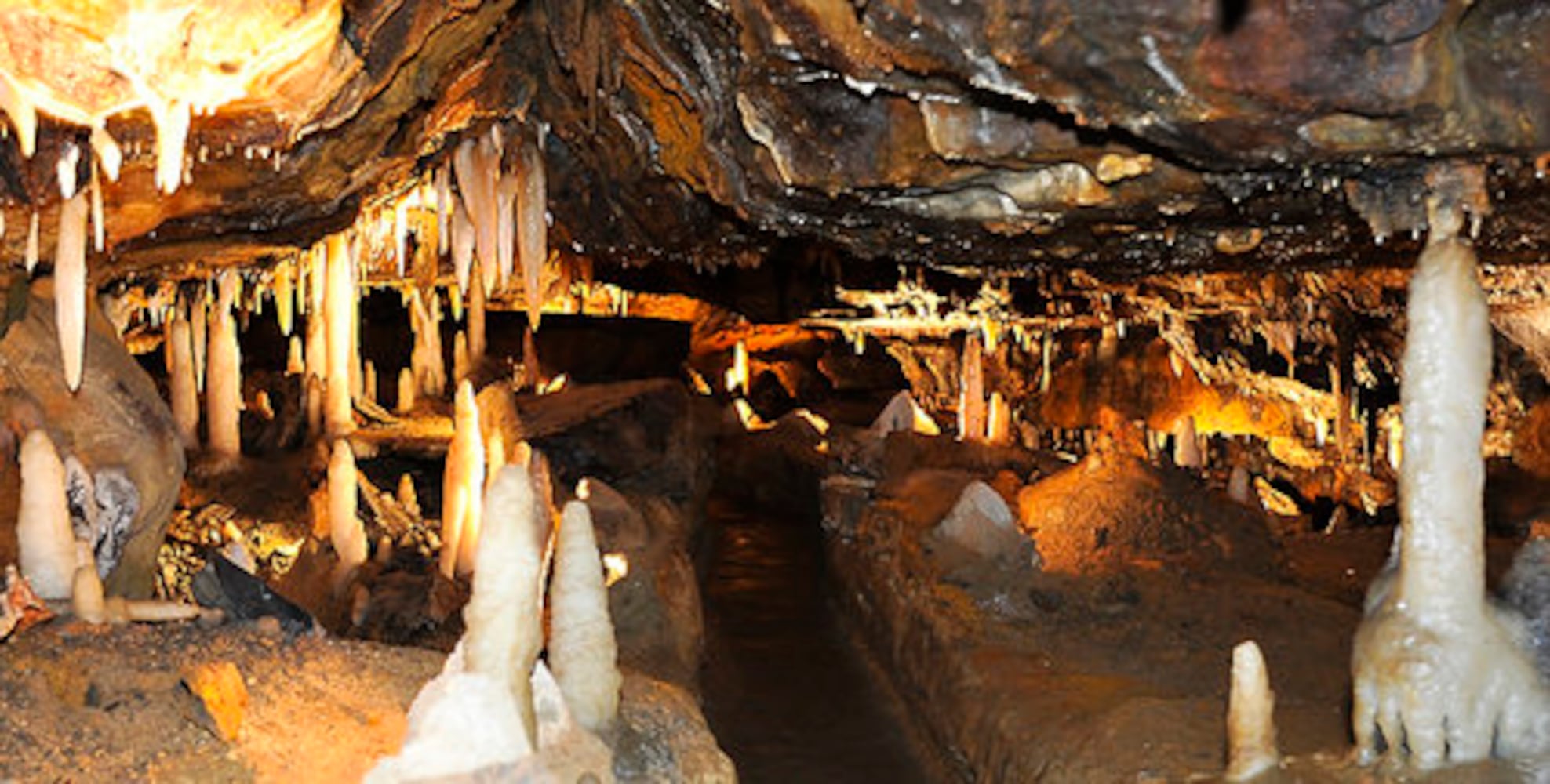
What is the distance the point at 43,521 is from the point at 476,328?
42.0ft

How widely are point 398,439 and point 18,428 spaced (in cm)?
723

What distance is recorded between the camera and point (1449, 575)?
6090mm

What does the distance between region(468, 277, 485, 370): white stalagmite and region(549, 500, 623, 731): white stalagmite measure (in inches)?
501

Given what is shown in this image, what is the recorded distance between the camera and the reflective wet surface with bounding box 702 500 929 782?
32.5 feet

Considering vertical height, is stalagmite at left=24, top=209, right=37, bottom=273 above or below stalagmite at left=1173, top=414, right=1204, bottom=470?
above

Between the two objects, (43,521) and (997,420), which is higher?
(997,420)

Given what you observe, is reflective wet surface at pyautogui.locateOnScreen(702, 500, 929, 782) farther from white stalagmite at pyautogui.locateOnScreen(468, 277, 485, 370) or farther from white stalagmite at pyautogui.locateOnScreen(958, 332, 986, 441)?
white stalagmite at pyautogui.locateOnScreen(468, 277, 485, 370)

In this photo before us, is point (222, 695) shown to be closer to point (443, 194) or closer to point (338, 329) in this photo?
point (443, 194)

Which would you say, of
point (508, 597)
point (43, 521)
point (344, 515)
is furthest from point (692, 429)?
point (508, 597)

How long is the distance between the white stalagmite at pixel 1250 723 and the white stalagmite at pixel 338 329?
8.16 metres

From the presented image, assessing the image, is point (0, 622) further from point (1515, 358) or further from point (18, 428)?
point (1515, 358)

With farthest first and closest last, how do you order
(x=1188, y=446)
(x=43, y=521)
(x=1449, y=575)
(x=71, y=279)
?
(x=1188, y=446)
(x=43, y=521)
(x=71, y=279)
(x=1449, y=575)

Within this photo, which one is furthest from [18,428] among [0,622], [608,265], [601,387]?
[608,265]

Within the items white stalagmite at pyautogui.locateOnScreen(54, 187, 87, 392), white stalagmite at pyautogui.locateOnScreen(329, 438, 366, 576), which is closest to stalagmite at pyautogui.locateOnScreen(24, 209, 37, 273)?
white stalagmite at pyautogui.locateOnScreen(54, 187, 87, 392)
